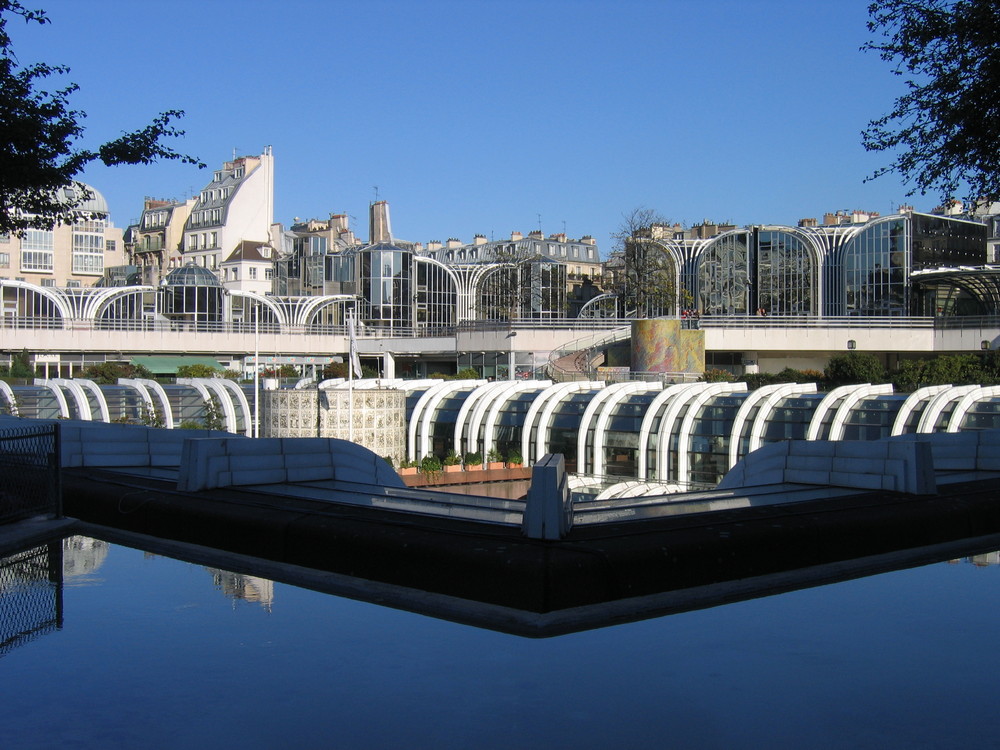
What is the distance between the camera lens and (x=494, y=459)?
114 ft

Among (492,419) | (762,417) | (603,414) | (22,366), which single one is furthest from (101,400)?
(22,366)

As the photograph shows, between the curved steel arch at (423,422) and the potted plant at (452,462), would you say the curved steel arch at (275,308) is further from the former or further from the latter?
the potted plant at (452,462)

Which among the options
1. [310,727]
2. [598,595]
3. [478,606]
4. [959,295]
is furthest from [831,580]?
[959,295]

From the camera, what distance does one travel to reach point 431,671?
23.2 ft

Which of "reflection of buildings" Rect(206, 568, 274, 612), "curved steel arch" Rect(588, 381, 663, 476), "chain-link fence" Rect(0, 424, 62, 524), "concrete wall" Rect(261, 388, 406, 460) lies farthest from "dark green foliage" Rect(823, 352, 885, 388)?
"reflection of buildings" Rect(206, 568, 274, 612)

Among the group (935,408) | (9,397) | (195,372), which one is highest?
(195,372)

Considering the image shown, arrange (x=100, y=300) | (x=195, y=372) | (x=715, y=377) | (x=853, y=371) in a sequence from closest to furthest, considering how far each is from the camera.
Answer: (x=715, y=377)
(x=853, y=371)
(x=195, y=372)
(x=100, y=300)

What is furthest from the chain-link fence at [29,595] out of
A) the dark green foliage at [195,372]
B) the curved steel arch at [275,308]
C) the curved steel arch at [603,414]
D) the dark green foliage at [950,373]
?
the curved steel arch at [275,308]

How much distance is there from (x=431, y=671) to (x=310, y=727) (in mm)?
1116

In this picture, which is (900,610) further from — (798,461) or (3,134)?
(3,134)

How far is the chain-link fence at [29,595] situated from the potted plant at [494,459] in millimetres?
23623

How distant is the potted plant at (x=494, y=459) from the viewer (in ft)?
113

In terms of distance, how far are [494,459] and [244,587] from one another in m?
25.6

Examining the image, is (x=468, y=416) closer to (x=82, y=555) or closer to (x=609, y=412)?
(x=609, y=412)
